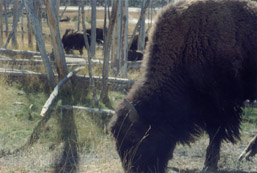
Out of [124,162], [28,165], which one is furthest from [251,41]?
[28,165]

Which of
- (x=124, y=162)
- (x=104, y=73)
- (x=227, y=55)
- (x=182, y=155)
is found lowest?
(x=182, y=155)

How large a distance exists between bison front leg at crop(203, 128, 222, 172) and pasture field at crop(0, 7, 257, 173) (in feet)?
0.37

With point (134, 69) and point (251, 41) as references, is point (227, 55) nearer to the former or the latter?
point (251, 41)

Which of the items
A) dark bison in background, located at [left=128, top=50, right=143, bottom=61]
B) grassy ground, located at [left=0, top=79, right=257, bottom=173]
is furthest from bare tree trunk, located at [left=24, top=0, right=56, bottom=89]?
dark bison in background, located at [left=128, top=50, right=143, bottom=61]

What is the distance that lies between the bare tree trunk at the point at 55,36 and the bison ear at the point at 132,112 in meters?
3.32

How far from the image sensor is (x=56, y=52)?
Answer: 260 inches

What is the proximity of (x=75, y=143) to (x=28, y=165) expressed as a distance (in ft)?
3.03

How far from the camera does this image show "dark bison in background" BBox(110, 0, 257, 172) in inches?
150

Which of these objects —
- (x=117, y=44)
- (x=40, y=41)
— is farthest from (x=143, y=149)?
(x=117, y=44)

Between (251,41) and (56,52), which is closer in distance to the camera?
(251,41)

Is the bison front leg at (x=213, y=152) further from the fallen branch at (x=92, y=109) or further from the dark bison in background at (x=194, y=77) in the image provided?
the fallen branch at (x=92, y=109)

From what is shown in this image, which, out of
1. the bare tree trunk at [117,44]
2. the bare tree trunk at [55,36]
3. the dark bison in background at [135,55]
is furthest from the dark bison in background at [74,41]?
the bare tree trunk at [55,36]

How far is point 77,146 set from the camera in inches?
187

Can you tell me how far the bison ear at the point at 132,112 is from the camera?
11.8 feet
